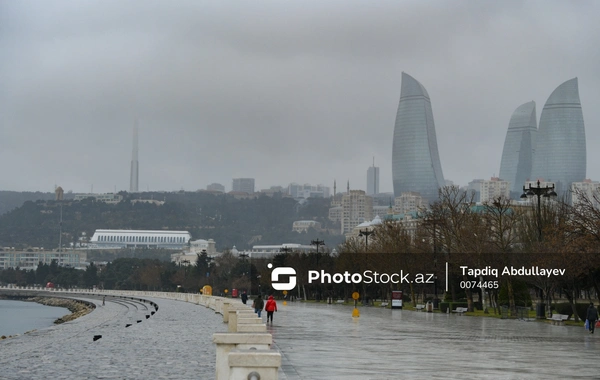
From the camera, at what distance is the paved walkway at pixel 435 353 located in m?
18.7

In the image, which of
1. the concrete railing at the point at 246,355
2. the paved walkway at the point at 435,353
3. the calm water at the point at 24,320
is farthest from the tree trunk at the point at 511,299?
the concrete railing at the point at 246,355

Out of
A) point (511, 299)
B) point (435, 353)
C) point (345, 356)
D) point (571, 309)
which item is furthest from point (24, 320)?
point (345, 356)

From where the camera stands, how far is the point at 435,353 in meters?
23.8

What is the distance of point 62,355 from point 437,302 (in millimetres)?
45781

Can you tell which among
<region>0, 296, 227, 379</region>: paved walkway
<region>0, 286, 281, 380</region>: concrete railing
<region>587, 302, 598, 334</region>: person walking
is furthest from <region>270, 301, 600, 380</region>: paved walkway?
<region>0, 286, 281, 380</region>: concrete railing

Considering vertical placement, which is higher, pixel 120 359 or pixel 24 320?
pixel 120 359

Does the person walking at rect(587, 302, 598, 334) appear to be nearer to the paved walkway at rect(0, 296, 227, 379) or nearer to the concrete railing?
the paved walkway at rect(0, 296, 227, 379)

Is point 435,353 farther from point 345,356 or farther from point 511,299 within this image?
point 511,299

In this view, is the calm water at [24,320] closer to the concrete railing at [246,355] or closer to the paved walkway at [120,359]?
the paved walkway at [120,359]

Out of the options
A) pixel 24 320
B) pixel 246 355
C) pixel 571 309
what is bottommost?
pixel 24 320

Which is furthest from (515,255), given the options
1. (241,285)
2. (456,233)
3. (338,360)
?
(241,285)

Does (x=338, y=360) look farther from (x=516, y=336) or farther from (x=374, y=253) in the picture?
(x=374, y=253)

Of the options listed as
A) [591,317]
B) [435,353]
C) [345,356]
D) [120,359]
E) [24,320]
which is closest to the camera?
[120,359]

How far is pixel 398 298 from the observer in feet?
212
